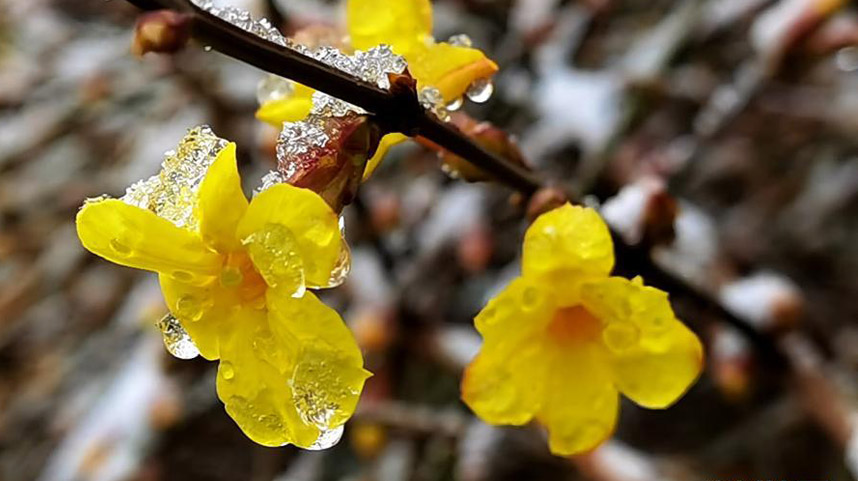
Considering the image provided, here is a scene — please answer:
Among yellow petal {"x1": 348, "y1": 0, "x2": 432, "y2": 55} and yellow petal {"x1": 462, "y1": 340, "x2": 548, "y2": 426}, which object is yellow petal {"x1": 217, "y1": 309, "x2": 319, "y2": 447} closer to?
yellow petal {"x1": 462, "y1": 340, "x2": 548, "y2": 426}

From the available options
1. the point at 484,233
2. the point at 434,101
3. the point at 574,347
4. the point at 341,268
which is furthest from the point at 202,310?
the point at 484,233

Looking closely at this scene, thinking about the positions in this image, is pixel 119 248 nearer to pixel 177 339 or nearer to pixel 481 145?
pixel 177 339

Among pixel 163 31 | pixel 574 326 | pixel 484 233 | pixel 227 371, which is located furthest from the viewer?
pixel 484 233

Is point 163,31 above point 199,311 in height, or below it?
above

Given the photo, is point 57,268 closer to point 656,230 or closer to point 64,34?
point 64,34

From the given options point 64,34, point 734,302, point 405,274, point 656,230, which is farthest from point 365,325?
point 64,34

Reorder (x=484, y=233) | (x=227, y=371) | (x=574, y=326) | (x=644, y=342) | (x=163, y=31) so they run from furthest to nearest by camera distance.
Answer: (x=484, y=233), (x=574, y=326), (x=644, y=342), (x=227, y=371), (x=163, y=31)

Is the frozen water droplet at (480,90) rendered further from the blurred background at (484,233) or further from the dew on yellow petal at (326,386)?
the dew on yellow petal at (326,386)
